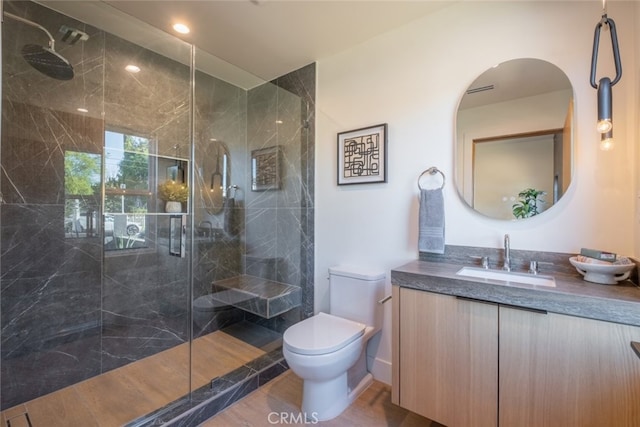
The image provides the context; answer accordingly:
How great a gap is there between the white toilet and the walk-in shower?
514 mm

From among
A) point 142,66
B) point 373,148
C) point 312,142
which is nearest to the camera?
point 373,148

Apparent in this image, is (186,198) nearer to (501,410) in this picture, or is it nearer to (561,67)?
(501,410)

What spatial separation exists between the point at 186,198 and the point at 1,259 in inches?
45.2

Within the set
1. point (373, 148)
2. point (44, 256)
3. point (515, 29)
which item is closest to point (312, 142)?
point (373, 148)

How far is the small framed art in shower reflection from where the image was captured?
94.7 inches

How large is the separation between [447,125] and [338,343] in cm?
146

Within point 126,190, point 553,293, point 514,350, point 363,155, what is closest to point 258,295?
point 126,190

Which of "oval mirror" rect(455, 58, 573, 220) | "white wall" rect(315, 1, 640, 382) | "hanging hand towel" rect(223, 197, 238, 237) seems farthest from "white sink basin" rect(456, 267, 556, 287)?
"hanging hand towel" rect(223, 197, 238, 237)

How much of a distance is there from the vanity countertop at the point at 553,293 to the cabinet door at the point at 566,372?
0.11 feet

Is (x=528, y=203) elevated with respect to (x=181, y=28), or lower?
lower

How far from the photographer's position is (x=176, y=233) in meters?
2.41

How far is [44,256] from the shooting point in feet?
5.95

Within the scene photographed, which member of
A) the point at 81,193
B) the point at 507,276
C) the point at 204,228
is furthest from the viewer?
the point at 204,228

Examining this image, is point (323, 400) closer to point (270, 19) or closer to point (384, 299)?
point (384, 299)
